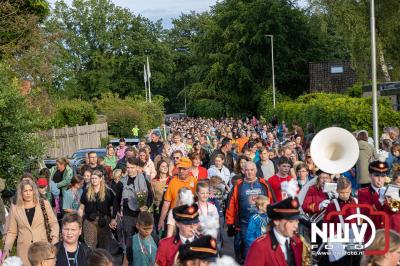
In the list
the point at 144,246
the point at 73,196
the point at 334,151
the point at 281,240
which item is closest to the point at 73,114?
the point at 73,196

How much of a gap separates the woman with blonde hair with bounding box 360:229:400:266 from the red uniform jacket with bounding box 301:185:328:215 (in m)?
3.98

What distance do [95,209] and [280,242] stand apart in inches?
229

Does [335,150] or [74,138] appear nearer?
[335,150]

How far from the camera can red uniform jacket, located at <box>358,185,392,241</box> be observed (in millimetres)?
7281

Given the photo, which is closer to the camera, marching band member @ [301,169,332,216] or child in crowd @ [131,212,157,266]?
child in crowd @ [131,212,157,266]

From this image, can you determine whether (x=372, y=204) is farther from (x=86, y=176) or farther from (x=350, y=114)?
(x=350, y=114)

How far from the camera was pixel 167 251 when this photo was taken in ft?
20.7

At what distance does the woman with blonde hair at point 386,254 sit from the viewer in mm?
4324

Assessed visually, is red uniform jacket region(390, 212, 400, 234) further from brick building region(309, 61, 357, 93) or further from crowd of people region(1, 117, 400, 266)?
brick building region(309, 61, 357, 93)

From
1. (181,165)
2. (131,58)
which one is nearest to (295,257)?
(181,165)

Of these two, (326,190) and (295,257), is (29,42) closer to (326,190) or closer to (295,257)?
(326,190)

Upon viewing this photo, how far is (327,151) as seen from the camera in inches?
358

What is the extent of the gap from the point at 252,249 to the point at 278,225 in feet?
0.92

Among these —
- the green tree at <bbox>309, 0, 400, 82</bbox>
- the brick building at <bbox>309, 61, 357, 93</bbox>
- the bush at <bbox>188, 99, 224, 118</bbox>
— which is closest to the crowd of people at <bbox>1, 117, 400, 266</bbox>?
the green tree at <bbox>309, 0, 400, 82</bbox>
